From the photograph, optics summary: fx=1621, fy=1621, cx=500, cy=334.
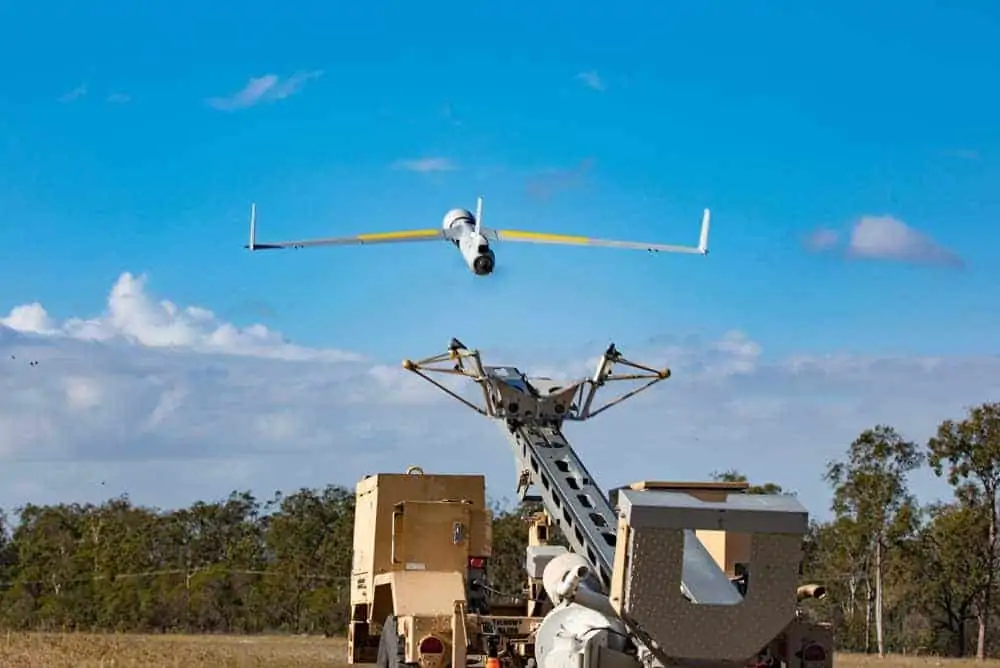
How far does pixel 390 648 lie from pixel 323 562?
45306mm

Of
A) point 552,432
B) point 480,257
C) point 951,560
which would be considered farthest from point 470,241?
point 951,560

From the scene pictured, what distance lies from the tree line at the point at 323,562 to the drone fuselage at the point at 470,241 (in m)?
15.8

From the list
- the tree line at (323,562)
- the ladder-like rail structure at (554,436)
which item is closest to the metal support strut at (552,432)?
the ladder-like rail structure at (554,436)

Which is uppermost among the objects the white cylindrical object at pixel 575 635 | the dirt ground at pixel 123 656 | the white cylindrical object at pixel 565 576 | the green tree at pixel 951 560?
the green tree at pixel 951 560

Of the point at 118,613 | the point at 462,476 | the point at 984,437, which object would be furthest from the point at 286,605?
the point at 462,476

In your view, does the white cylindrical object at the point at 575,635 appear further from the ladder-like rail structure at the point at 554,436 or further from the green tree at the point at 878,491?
the green tree at the point at 878,491

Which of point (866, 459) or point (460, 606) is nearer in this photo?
point (460, 606)

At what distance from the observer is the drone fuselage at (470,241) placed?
28109 millimetres

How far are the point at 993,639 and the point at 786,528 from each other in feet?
188

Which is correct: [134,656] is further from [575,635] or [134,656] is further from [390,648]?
[575,635]

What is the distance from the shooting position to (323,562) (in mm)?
62812

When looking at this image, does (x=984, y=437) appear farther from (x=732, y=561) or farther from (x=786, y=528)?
(x=786, y=528)

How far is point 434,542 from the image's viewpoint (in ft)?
63.1

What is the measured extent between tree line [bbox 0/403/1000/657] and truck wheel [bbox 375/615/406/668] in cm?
2605
